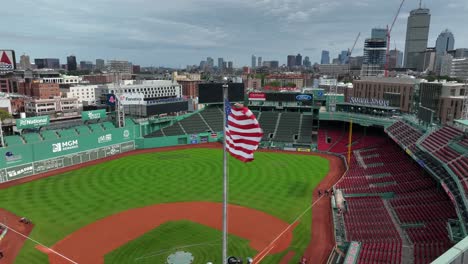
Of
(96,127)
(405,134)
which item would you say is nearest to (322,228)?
(405,134)

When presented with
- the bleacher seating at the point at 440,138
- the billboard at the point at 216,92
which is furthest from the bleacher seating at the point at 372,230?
the billboard at the point at 216,92

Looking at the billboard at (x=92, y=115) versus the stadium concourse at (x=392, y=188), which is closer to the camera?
the stadium concourse at (x=392, y=188)

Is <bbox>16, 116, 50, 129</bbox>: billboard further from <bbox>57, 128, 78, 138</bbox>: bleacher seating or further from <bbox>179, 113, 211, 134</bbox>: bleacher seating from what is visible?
<bbox>179, 113, 211, 134</bbox>: bleacher seating

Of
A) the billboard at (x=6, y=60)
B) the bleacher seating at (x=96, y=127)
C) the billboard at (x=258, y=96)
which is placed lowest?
the bleacher seating at (x=96, y=127)

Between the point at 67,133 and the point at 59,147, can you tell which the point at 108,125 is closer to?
the point at 67,133

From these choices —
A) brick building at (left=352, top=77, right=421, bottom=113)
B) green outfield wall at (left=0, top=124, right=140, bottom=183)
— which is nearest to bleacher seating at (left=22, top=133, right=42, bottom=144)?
green outfield wall at (left=0, top=124, right=140, bottom=183)

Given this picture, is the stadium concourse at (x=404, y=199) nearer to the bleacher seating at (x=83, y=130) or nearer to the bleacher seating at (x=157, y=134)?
the bleacher seating at (x=157, y=134)

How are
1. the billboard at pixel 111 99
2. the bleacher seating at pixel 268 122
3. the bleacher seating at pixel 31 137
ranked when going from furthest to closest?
the bleacher seating at pixel 268 122
the billboard at pixel 111 99
the bleacher seating at pixel 31 137
